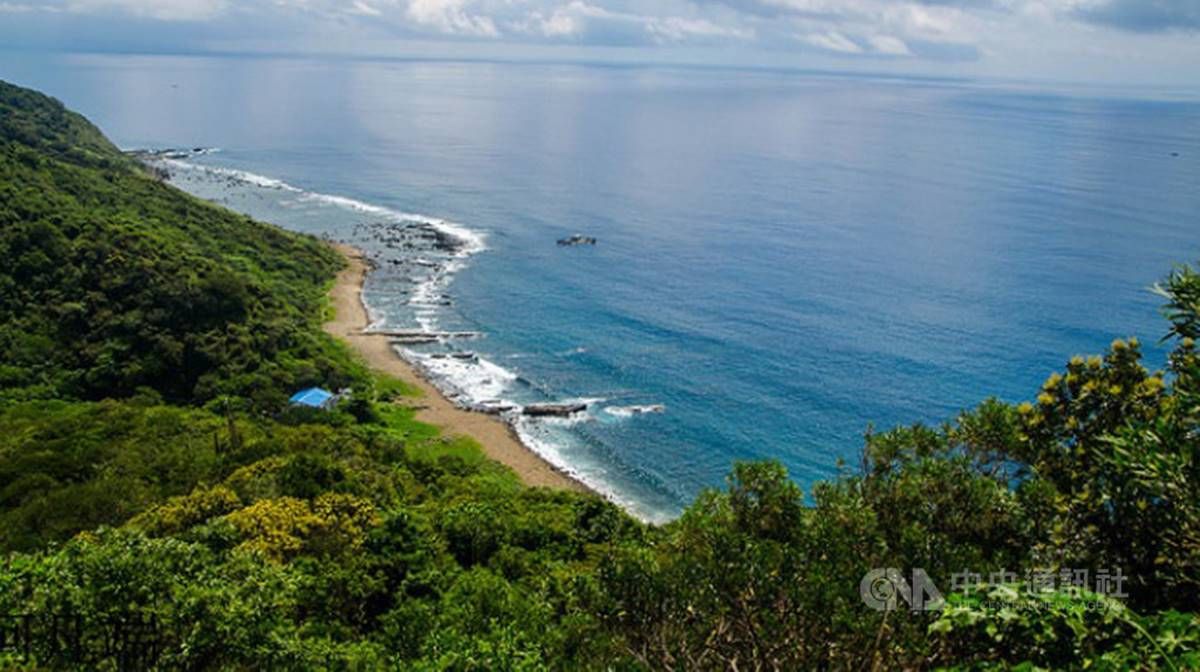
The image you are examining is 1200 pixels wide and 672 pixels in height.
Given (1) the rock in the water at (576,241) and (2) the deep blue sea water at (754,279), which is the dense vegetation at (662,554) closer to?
(2) the deep blue sea water at (754,279)

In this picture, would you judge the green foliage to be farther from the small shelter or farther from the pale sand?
the small shelter

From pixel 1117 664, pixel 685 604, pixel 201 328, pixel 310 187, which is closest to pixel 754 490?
pixel 685 604

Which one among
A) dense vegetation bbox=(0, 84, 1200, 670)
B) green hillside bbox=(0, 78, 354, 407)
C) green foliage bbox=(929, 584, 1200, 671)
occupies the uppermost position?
green foliage bbox=(929, 584, 1200, 671)

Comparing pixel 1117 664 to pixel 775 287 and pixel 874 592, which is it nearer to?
pixel 874 592

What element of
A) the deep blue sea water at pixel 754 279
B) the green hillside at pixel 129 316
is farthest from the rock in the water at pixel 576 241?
the green hillside at pixel 129 316

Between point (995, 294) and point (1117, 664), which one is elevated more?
point (1117, 664)

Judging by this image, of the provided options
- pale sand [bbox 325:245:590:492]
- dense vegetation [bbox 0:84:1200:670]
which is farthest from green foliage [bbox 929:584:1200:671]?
pale sand [bbox 325:245:590:492]
